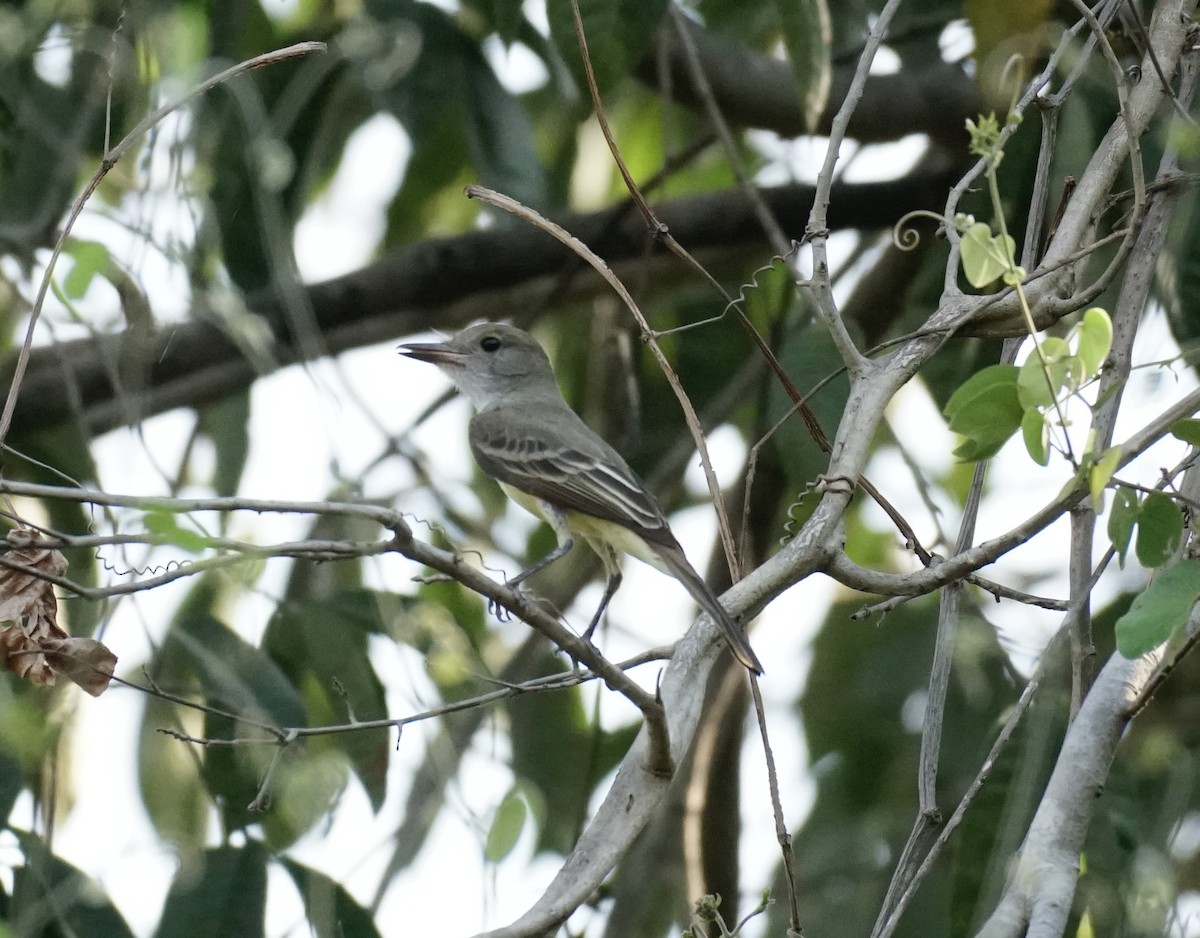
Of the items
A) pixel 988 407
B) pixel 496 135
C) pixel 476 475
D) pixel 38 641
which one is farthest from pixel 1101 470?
pixel 476 475

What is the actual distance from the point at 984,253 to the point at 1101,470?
1.31 ft

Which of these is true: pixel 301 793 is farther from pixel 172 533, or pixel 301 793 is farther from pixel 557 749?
pixel 172 533

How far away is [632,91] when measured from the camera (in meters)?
6.71

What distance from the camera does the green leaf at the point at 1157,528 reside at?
2.49 metres

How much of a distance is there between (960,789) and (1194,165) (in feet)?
6.56

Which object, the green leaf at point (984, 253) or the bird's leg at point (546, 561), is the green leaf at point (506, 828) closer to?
the bird's leg at point (546, 561)

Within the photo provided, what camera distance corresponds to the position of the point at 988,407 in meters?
2.37

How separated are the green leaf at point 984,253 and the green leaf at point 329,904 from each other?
2396 millimetres

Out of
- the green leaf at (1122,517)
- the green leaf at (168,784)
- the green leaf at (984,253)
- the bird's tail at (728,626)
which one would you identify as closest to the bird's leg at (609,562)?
the bird's tail at (728,626)

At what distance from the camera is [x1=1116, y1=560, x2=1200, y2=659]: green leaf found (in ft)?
7.89

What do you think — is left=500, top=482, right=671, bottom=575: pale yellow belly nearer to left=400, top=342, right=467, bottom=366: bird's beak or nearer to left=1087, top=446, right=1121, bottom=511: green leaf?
left=400, top=342, right=467, bottom=366: bird's beak

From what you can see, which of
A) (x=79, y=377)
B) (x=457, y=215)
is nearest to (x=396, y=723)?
(x=79, y=377)

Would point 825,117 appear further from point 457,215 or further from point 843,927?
point 843,927

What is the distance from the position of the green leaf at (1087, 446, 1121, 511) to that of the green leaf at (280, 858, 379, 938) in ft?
7.90
